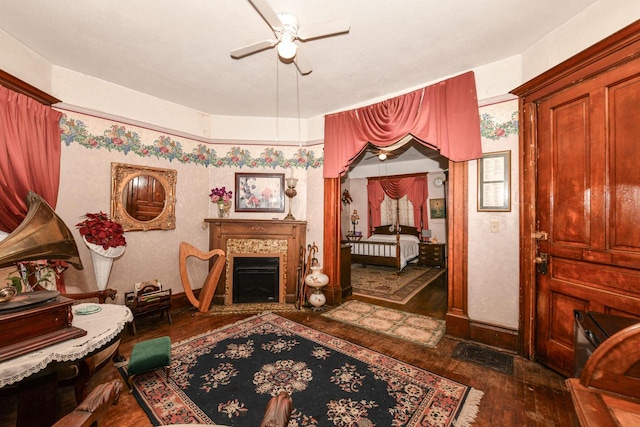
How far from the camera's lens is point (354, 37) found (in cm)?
252

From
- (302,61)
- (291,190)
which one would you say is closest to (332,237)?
(291,190)

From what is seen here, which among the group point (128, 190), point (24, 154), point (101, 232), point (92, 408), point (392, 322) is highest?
point (24, 154)

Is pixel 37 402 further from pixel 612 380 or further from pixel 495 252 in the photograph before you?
pixel 495 252

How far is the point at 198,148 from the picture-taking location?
4.30 metres

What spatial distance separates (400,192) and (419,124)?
5.09 m

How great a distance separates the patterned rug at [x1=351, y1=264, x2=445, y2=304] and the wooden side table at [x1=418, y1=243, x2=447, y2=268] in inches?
8.8

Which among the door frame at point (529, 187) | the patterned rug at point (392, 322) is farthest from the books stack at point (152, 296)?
the door frame at point (529, 187)

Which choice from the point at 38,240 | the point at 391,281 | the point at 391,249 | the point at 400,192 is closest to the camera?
the point at 38,240

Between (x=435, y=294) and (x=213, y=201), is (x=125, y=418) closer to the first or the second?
(x=213, y=201)

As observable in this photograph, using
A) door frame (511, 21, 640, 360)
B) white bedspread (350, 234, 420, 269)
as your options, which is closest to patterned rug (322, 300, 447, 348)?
door frame (511, 21, 640, 360)

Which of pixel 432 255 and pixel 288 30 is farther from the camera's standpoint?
pixel 432 255

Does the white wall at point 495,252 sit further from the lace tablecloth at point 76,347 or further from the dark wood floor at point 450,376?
the lace tablecloth at point 76,347

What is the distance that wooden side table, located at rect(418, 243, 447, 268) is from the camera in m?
7.04

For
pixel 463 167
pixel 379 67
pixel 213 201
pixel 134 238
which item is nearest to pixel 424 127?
pixel 463 167
